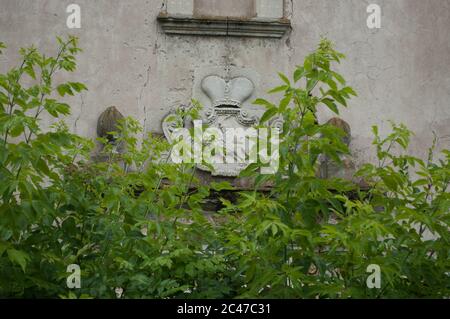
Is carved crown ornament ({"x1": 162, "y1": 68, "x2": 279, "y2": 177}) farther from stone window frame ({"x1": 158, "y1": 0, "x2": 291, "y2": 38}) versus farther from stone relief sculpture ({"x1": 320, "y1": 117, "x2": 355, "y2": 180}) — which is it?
stone relief sculpture ({"x1": 320, "y1": 117, "x2": 355, "y2": 180})

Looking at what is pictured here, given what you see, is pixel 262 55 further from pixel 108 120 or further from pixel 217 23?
pixel 108 120


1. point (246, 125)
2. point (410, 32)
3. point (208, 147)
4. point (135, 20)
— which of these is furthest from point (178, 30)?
point (208, 147)

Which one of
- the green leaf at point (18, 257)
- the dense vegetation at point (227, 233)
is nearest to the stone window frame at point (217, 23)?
the dense vegetation at point (227, 233)

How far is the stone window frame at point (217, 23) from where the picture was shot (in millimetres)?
8289

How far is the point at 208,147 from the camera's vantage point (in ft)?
18.3

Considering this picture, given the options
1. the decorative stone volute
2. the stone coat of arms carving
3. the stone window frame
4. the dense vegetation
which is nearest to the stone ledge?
the stone window frame

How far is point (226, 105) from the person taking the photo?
802 centimetres

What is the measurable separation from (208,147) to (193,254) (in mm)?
797

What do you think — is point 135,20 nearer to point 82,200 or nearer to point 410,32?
point 410,32

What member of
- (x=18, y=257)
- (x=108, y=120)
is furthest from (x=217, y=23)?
(x=18, y=257)

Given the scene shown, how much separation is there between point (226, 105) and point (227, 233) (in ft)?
9.90

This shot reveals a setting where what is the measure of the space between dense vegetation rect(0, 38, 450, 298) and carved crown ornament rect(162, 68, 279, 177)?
2603 millimetres

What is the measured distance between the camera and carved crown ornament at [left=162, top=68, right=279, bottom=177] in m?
7.79

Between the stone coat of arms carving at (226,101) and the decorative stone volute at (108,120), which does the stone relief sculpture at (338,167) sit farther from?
the decorative stone volute at (108,120)
